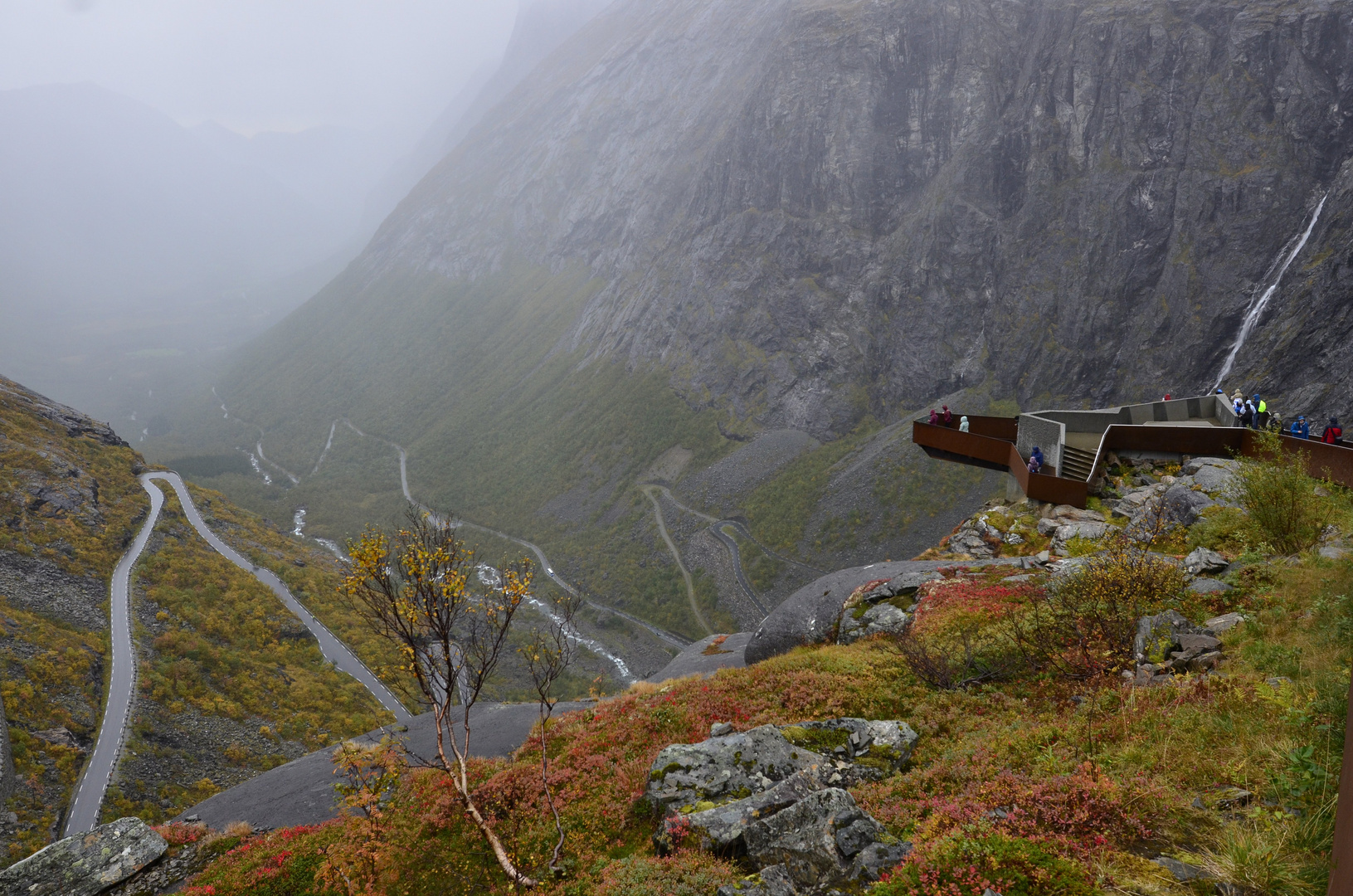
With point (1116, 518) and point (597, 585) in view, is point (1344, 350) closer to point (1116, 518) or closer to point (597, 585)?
point (1116, 518)

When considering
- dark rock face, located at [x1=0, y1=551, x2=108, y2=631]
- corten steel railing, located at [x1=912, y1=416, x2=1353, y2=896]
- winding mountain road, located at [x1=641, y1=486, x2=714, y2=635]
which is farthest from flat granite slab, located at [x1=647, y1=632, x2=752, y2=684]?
dark rock face, located at [x1=0, y1=551, x2=108, y2=631]

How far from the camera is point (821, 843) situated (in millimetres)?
7695

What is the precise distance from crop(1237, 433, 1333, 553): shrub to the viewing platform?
596 cm

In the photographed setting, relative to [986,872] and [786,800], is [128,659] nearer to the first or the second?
[786,800]

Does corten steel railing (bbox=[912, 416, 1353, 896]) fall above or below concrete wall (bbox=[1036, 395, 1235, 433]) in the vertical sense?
below

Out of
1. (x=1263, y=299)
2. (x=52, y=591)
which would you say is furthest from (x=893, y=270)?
(x=52, y=591)

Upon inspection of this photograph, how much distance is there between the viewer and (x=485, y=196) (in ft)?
656

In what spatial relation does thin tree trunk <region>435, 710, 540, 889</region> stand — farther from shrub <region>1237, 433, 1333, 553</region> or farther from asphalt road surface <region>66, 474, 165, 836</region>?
asphalt road surface <region>66, 474, 165, 836</region>

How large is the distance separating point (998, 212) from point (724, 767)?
85.4 meters

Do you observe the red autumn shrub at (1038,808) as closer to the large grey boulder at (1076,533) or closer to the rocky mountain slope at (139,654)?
the large grey boulder at (1076,533)

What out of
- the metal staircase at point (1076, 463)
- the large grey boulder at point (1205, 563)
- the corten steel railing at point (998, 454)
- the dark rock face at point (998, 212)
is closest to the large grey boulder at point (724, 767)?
the large grey boulder at point (1205, 563)

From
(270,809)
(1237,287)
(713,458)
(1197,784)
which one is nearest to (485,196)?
(713,458)

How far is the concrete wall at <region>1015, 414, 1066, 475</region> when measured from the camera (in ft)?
79.3

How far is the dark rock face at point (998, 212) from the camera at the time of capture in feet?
182
